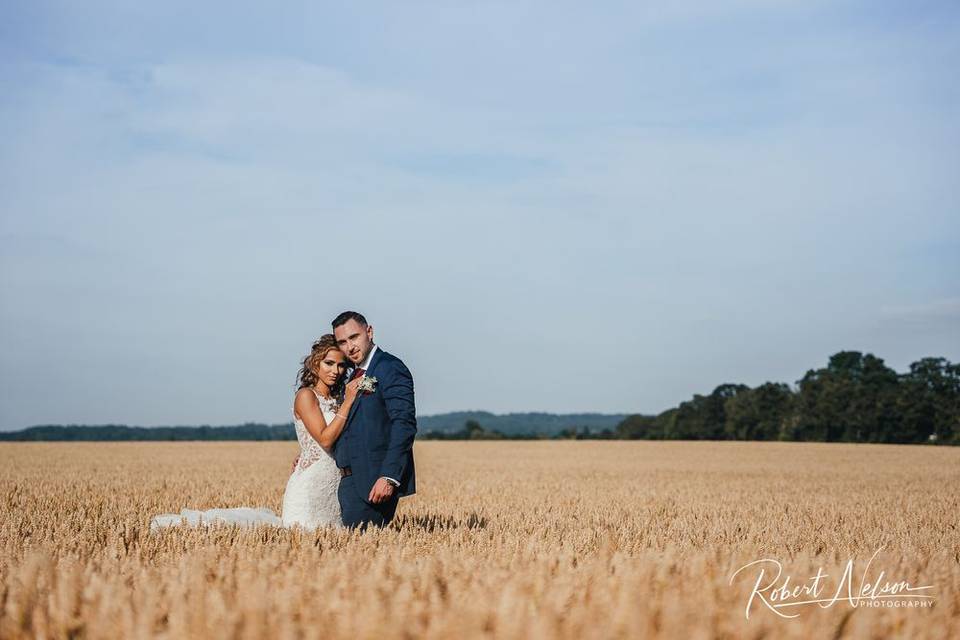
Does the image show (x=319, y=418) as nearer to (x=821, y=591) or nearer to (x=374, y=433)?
(x=374, y=433)

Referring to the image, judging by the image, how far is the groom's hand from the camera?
265 inches

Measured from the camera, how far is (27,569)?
13.0ft

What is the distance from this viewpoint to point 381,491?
6738 millimetres

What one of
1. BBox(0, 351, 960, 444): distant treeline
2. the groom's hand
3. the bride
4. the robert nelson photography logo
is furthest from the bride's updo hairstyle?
BBox(0, 351, 960, 444): distant treeline

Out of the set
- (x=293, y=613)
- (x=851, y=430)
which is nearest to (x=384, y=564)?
(x=293, y=613)

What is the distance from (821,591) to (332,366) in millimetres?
4433

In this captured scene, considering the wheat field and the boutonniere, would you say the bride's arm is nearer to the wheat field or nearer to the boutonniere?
the boutonniere

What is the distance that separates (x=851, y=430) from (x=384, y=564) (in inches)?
2807

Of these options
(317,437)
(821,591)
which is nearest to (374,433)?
(317,437)

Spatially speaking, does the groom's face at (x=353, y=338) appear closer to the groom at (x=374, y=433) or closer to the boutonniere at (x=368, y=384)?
the groom at (x=374, y=433)

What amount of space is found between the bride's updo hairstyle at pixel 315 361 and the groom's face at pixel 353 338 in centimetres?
44

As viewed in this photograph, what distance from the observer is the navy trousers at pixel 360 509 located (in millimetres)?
7096

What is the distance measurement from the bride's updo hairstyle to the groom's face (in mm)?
441

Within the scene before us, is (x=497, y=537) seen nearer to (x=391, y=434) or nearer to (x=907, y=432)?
(x=391, y=434)
